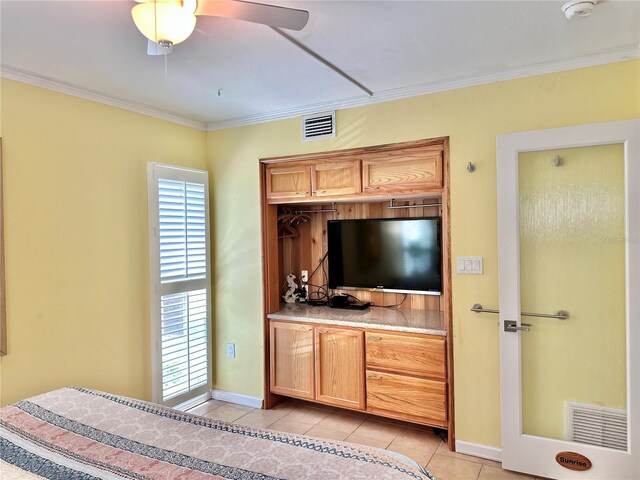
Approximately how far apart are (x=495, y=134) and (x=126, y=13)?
7.39 ft

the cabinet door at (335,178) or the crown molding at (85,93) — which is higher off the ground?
the crown molding at (85,93)

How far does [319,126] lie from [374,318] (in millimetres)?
1605

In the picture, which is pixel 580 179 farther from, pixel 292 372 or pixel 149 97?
pixel 149 97

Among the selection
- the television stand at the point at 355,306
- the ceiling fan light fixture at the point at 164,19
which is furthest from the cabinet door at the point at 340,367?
the ceiling fan light fixture at the point at 164,19

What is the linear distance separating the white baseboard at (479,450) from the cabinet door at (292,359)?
122 centimetres

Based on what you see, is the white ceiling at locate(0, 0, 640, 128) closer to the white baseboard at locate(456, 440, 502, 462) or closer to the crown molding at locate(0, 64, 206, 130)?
the crown molding at locate(0, 64, 206, 130)

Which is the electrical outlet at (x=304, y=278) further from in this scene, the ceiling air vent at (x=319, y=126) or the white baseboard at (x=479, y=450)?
the white baseboard at (x=479, y=450)

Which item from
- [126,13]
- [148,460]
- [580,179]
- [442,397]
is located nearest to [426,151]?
[580,179]

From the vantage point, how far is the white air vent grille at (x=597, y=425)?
246 centimetres

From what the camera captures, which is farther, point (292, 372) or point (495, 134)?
point (292, 372)

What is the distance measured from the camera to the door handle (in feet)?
8.72

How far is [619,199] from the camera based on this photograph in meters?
2.46

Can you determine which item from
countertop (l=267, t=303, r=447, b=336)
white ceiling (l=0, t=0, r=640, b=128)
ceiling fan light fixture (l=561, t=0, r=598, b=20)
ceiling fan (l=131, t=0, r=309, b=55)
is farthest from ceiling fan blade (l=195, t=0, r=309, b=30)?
countertop (l=267, t=303, r=447, b=336)

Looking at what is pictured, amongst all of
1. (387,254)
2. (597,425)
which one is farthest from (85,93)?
(597,425)
